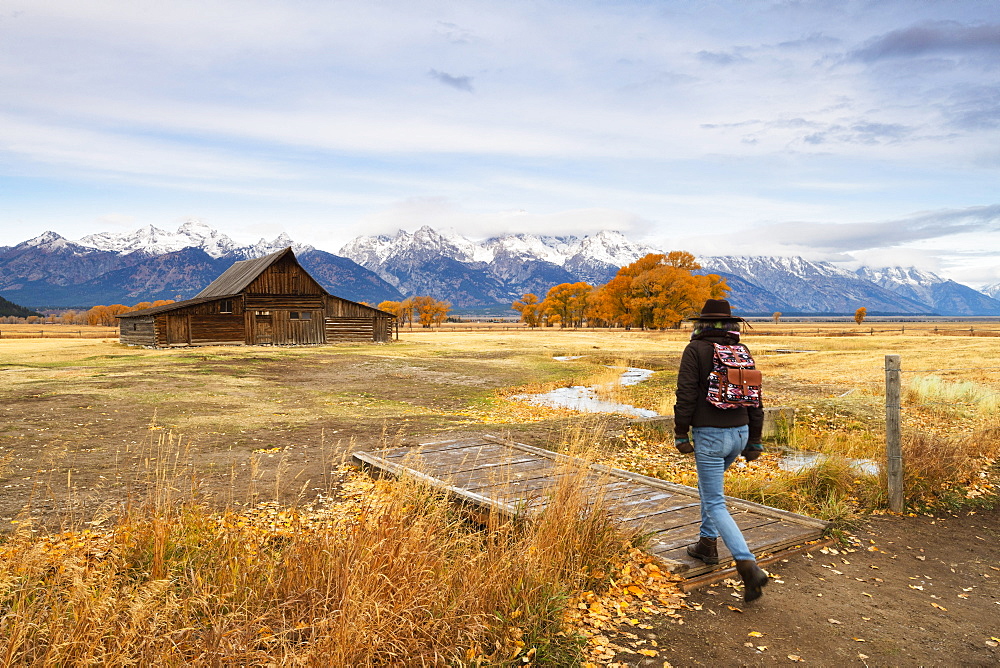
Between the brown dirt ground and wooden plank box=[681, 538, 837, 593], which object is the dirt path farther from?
the brown dirt ground

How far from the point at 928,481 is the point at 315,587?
8.48 metres

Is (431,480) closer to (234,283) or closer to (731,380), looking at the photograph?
(731,380)

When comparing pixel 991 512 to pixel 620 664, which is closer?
pixel 620 664

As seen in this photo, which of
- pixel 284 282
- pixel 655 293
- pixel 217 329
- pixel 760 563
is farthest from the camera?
pixel 655 293

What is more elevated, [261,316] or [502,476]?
[261,316]

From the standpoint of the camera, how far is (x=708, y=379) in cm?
538

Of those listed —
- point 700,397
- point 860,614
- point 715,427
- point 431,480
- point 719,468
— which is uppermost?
point 700,397

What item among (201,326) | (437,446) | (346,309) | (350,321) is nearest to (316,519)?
(437,446)

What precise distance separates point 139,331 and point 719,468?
52.4 m

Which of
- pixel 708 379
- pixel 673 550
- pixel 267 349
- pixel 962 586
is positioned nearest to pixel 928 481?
pixel 962 586

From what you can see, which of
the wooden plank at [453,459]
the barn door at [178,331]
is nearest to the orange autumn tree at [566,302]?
the barn door at [178,331]

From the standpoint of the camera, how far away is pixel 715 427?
542 cm

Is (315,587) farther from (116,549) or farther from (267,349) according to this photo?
(267,349)

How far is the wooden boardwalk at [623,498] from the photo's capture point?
6258 millimetres
